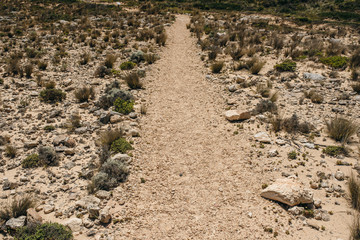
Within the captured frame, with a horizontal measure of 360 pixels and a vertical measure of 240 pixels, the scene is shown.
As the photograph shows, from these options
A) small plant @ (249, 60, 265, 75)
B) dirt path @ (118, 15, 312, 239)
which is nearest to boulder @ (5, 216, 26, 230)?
dirt path @ (118, 15, 312, 239)

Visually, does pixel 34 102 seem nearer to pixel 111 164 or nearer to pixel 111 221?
pixel 111 164

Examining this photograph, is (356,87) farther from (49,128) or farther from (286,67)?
(49,128)

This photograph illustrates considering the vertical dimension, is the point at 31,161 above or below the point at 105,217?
above

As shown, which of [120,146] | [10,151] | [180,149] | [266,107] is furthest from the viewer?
[266,107]

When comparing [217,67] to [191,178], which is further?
[217,67]

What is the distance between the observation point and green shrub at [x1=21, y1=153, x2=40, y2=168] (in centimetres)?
684

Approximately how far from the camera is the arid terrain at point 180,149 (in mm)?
5305

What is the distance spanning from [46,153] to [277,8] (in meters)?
52.2

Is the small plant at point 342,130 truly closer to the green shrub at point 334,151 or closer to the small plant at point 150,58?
the green shrub at point 334,151

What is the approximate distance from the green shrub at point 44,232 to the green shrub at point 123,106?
563 centimetres

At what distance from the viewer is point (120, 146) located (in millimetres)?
7680

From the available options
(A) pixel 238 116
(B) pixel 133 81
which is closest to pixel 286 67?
(A) pixel 238 116

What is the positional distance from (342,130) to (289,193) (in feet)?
12.3

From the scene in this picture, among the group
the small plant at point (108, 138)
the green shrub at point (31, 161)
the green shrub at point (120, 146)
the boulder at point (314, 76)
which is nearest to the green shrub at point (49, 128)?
the green shrub at point (31, 161)
